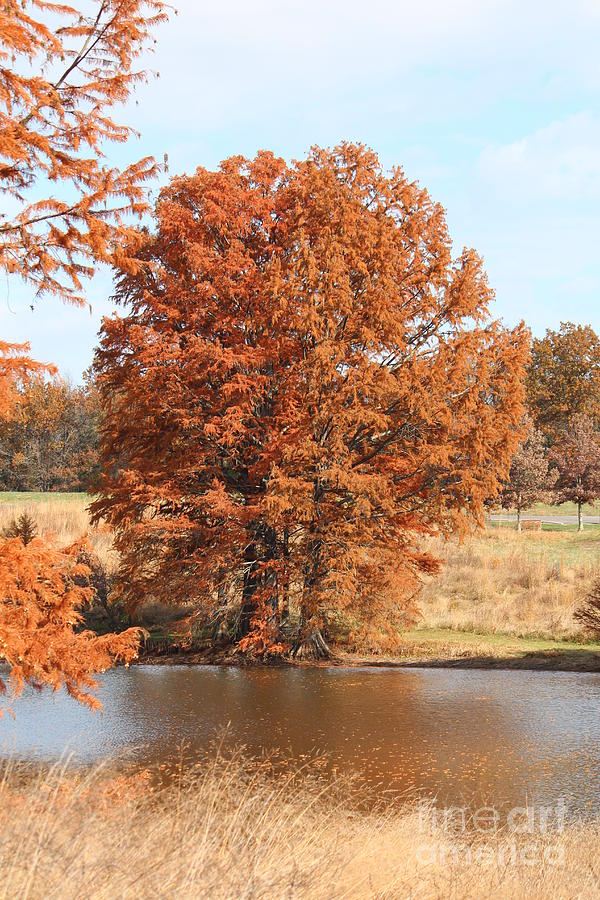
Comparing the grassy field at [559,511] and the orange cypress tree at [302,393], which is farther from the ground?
the orange cypress tree at [302,393]

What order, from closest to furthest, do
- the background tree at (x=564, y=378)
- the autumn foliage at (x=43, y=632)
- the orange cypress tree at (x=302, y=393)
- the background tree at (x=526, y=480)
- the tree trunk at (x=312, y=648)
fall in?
the autumn foliage at (x=43, y=632) → the orange cypress tree at (x=302, y=393) → the tree trunk at (x=312, y=648) → the background tree at (x=526, y=480) → the background tree at (x=564, y=378)

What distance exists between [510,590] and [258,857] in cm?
1727

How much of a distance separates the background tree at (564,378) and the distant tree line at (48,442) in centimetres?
2839

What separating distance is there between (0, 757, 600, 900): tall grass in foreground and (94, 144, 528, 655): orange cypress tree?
8713 mm

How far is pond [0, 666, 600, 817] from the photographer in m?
9.03

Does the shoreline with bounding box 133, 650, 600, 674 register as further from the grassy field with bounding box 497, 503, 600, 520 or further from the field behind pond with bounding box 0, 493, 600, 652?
the grassy field with bounding box 497, 503, 600, 520

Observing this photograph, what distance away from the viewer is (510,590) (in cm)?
2112

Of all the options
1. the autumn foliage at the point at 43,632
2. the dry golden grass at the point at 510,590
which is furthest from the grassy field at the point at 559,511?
the autumn foliage at the point at 43,632

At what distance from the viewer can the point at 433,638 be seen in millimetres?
18078

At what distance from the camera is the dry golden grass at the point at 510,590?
61.6 feet

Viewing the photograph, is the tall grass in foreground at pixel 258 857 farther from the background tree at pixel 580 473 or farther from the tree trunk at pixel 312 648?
the background tree at pixel 580 473

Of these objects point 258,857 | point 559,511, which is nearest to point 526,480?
point 559,511

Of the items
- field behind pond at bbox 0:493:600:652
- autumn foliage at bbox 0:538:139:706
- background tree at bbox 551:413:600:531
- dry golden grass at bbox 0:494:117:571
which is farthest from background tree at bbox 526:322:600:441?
autumn foliage at bbox 0:538:139:706

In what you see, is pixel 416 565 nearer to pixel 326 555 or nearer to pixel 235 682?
pixel 326 555
